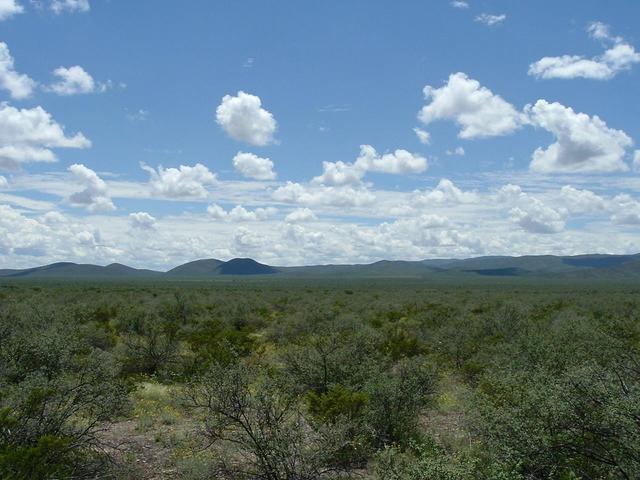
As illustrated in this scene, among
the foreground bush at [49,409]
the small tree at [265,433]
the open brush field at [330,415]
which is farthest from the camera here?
the small tree at [265,433]

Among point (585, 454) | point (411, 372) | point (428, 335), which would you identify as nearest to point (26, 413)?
point (411, 372)

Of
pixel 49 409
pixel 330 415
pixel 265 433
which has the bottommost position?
pixel 330 415

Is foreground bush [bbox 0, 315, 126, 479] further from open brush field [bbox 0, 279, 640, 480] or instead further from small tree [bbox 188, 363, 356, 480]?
small tree [bbox 188, 363, 356, 480]

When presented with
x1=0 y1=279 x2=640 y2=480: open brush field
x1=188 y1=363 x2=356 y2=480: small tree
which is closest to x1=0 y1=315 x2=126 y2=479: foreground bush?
x1=0 y1=279 x2=640 y2=480: open brush field

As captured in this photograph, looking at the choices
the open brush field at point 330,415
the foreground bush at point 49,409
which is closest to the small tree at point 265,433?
the open brush field at point 330,415

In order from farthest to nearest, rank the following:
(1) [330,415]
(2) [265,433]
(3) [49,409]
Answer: (1) [330,415] → (3) [49,409] → (2) [265,433]

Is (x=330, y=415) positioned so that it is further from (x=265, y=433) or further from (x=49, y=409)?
(x=49, y=409)

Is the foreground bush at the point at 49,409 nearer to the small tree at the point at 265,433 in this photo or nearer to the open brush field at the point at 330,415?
the open brush field at the point at 330,415

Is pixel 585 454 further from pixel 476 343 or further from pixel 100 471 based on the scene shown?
pixel 476 343

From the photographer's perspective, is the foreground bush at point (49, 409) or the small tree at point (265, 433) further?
the small tree at point (265, 433)

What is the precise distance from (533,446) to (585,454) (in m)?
0.78

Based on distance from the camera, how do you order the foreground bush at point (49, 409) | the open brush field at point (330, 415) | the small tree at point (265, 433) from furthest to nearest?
1. the small tree at point (265, 433)
2. the open brush field at point (330, 415)
3. the foreground bush at point (49, 409)

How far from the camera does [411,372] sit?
12938 millimetres

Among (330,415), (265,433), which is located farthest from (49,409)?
(330,415)
